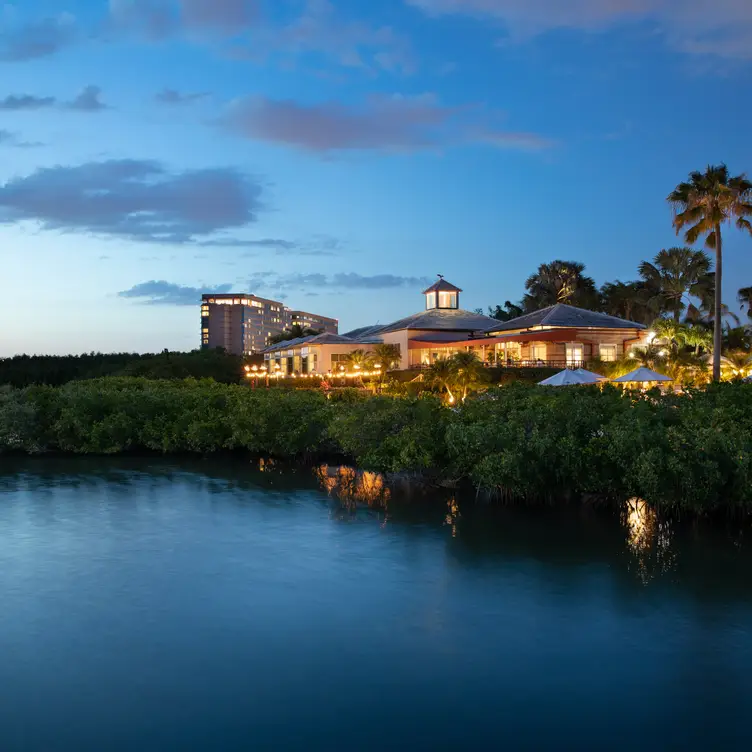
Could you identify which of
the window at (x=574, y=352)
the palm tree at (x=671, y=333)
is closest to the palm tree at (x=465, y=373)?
the palm tree at (x=671, y=333)

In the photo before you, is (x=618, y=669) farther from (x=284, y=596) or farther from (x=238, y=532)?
(x=238, y=532)

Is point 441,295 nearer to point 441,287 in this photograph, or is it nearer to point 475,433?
point 441,287

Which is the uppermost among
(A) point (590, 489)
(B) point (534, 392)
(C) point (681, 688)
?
(B) point (534, 392)

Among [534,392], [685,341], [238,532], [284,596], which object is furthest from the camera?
[685,341]

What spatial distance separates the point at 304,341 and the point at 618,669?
46.7 meters

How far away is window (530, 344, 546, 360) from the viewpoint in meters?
44.1

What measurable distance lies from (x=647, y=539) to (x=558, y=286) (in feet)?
161

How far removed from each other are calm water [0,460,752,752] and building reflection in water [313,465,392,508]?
5.39ft

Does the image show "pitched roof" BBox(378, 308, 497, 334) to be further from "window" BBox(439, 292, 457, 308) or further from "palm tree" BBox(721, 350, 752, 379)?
"palm tree" BBox(721, 350, 752, 379)

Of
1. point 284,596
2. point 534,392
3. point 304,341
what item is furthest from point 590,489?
point 304,341

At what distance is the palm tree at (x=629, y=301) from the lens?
185 ft

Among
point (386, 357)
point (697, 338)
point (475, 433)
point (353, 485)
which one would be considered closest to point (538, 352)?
point (697, 338)

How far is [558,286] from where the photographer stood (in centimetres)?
6047

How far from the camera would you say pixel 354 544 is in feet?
44.8
